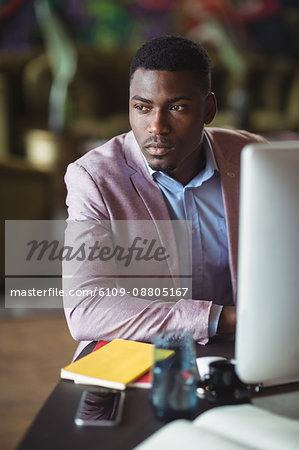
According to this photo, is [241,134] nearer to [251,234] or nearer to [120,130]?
[251,234]

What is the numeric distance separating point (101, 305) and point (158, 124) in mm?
436

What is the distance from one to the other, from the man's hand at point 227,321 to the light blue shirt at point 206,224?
0.34 m

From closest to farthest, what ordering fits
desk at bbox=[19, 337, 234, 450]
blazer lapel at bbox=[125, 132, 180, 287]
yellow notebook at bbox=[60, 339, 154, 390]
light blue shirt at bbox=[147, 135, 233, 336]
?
desk at bbox=[19, 337, 234, 450] → yellow notebook at bbox=[60, 339, 154, 390] → blazer lapel at bbox=[125, 132, 180, 287] → light blue shirt at bbox=[147, 135, 233, 336]

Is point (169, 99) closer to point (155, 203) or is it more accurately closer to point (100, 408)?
point (155, 203)

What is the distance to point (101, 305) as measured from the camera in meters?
1.21

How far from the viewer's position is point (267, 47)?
20.7ft

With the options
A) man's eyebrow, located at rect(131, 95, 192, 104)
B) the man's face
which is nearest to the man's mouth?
the man's face

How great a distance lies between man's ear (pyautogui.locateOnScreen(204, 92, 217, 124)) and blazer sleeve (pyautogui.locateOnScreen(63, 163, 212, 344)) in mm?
351

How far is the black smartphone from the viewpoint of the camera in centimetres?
83

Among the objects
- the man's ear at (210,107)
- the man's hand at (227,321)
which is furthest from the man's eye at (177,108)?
the man's hand at (227,321)

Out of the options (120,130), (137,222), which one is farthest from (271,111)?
(137,222)

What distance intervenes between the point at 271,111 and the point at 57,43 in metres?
2.35

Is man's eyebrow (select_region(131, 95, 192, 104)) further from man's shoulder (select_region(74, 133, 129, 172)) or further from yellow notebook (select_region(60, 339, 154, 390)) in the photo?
yellow notebook (select_region(60, 339, 154, 390))

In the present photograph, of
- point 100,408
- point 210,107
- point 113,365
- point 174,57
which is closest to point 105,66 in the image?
point 210,107
